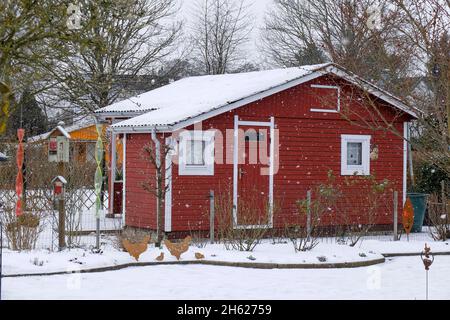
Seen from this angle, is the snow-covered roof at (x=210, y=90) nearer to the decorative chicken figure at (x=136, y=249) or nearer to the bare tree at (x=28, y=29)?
the bare tree at (x=28, y=29)

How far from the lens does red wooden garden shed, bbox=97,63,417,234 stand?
1828cm

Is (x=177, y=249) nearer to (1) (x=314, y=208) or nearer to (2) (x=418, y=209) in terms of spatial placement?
(1) (x=314, y=208)

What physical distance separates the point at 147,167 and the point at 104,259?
17.8 feet

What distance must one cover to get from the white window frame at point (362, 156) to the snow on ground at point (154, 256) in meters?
4.57

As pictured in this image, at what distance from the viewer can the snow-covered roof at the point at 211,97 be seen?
59.4ft

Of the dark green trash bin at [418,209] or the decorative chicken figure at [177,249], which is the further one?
the dark green trash bin at [418,209]

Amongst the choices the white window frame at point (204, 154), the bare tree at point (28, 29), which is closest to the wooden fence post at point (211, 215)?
the white window frame at point (204, 154)

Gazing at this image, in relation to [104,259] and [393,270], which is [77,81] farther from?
[393,270]

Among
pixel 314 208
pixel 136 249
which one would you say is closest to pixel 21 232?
pixel 136 249

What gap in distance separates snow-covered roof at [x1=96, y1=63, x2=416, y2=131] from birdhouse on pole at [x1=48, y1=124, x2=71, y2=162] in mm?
1446

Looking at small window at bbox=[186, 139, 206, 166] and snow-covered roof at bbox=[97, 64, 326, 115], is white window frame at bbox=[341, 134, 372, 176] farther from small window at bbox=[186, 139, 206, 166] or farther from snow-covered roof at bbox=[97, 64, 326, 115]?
small window at bbox=[186, 139, 206, 166]

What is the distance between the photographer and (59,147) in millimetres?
15820

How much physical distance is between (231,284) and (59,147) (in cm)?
493
